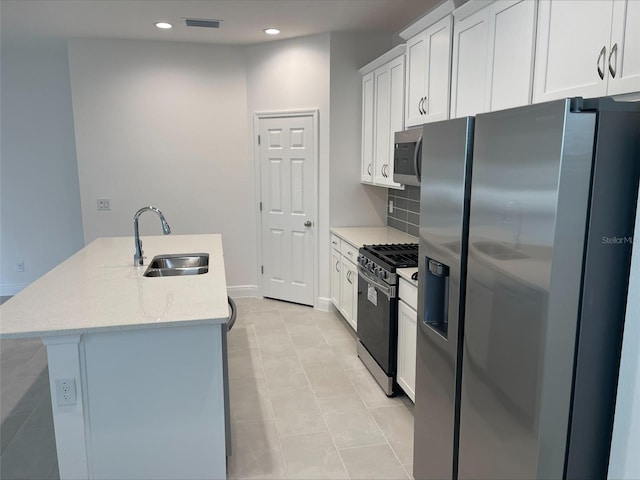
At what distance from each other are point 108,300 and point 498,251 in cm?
178

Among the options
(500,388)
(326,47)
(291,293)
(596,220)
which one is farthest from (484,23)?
→ (291,293)

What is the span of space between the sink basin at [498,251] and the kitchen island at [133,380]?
3.65 ft

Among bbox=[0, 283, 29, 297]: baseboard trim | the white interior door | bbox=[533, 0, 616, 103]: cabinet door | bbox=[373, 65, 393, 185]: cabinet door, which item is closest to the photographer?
bbox=[533, 0, 616, 103]: cabinet door

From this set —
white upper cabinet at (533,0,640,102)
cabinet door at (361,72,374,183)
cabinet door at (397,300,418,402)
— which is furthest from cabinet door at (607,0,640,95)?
cabinet door at (361,72,374,183)

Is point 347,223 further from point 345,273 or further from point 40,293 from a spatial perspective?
point 40,293

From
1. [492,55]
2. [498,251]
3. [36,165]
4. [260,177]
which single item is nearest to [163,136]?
[260,177]

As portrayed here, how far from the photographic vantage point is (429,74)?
311 centimetres

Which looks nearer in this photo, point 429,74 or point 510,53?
point 510,53

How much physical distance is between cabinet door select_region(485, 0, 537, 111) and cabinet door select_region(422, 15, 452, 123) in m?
0.49

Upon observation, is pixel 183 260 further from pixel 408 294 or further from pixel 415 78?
pixel 415 78

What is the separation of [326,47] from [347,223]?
176cm

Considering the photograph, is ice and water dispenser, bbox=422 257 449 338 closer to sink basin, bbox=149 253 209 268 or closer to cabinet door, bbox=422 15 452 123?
cabinet door, bbox=422 15 452 123

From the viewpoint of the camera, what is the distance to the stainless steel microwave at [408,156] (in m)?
2.97

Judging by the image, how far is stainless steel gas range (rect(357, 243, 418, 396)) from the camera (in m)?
3.09
